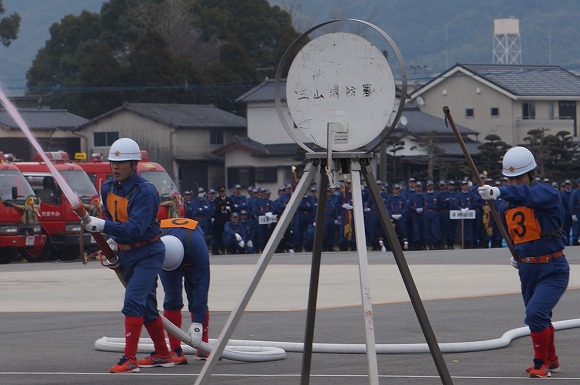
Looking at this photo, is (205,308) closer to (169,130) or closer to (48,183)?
(48,183)

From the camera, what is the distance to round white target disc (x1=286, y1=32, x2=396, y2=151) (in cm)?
818

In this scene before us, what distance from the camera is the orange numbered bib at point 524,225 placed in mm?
10656

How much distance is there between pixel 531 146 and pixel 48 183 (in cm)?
2402

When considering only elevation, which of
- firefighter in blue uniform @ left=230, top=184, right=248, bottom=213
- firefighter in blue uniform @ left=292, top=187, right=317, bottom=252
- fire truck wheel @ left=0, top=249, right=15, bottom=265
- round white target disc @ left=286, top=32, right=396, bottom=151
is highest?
round white target disc @ left=286, top=32, right=396, bottom=151

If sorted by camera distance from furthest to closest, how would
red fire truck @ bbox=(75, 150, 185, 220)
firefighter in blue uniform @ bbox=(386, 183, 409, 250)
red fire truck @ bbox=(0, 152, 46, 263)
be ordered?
firefighter in blue uniform @ bbox=(386, 183, 409, 250), red fire truck @ bbox=(75, 150, 185, 220), red fire truck @ bbox=(0, 152, 46, 263)

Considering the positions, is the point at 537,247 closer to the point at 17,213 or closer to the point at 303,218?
the point at 17,213

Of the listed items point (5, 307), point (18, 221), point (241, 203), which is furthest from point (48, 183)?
point (5, 307)

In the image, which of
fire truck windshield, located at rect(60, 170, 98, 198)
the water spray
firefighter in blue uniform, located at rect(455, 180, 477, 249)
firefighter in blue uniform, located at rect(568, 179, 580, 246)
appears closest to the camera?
the water spray

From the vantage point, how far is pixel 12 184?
1111 inches

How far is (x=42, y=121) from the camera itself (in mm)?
53000

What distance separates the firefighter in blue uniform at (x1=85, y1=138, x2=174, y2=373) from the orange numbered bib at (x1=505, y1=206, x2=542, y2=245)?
3014mm

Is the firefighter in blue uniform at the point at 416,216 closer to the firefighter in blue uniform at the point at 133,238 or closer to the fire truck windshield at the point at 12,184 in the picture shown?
→ the fire truck windshield at the point at 12,184

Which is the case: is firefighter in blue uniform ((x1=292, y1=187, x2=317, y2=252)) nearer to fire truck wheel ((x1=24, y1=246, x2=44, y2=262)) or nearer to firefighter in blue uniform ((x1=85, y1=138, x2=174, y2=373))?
fire truck wheel ((x1=24, y1=246, x2=44, y2=262))

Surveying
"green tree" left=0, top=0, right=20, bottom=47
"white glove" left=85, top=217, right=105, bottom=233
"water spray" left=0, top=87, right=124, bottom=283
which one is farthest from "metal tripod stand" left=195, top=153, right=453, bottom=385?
"green tree" left=0, top=0, right=20, bottom=47
